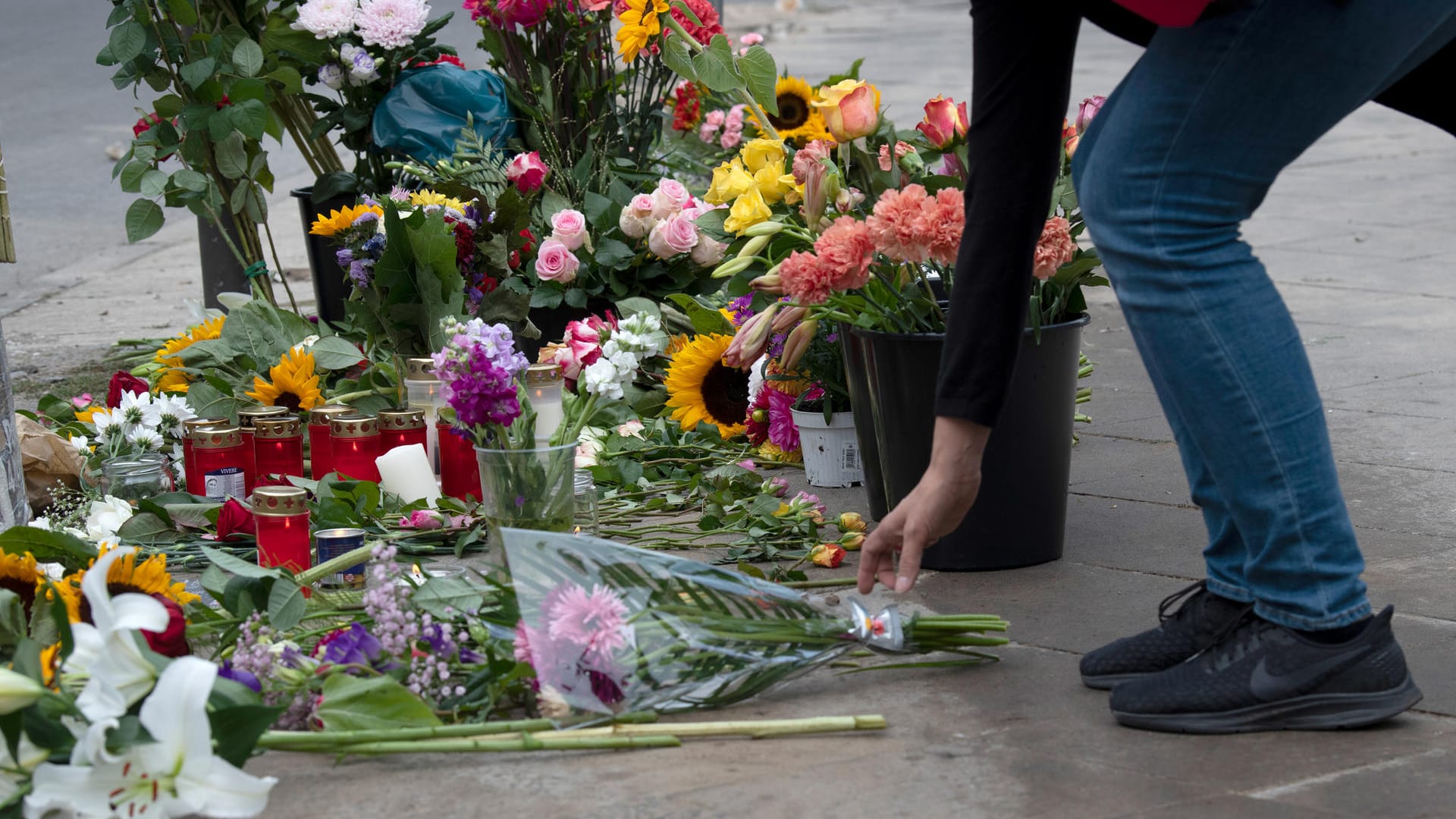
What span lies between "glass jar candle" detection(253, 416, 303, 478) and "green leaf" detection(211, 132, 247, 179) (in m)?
Result: 1.09

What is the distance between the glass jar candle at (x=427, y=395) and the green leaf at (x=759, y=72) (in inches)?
34.9

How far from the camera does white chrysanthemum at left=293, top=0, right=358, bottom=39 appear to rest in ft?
12.5

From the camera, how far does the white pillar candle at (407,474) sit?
112 inches

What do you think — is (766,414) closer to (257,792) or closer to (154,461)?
(154,461)

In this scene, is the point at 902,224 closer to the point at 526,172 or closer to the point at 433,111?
the point at 526,172

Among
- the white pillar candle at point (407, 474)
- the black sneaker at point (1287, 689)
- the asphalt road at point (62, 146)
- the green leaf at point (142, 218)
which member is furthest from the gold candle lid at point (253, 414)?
the asphalt road at point (62, 146)

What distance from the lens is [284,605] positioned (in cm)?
202

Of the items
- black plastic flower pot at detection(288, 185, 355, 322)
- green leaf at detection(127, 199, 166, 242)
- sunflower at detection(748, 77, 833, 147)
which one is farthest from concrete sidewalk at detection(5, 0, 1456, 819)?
green leaf at detection(127, 199, 166, 242)

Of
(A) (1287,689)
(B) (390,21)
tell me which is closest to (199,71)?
(B) (390,21)

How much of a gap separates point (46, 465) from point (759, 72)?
5.39 feet

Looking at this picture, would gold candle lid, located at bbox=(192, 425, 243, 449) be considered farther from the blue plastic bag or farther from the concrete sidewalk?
the blue plastic bag

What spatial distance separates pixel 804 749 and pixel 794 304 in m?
1.07

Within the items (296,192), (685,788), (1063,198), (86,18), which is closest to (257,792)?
(685,788)

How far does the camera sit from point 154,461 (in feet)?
9.50
